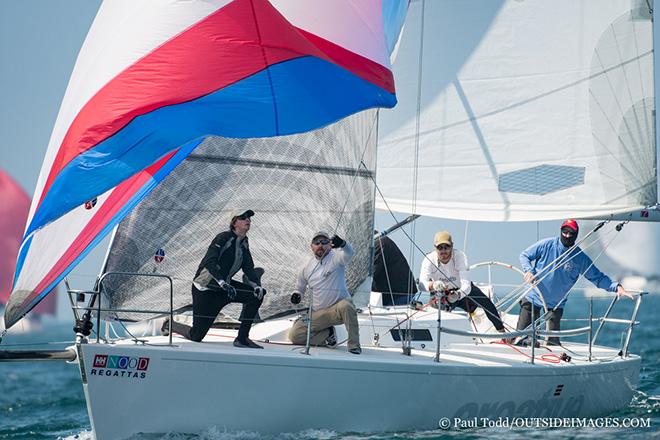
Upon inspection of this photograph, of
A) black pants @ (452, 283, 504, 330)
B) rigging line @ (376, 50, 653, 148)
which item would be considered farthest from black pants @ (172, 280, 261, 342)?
rigging line @ (376, 50, 653, 148)

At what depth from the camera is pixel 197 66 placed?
26.9ft

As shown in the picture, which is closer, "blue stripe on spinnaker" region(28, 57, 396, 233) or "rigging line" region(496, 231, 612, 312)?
"blue stripe on spinnaker" region(28, 57, 396, 233)

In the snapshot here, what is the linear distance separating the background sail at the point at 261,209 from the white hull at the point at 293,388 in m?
0.64

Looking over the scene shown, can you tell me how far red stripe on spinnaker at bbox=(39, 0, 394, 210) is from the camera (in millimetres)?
8016

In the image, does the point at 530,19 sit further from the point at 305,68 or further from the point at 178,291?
the point at 178,291

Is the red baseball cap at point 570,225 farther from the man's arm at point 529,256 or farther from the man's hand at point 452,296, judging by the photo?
the man's hand at point 452,296

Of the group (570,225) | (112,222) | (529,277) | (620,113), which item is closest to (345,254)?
(112,222)

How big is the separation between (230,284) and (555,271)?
3.91m

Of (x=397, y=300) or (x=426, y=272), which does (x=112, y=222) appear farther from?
(x=397, y=300)

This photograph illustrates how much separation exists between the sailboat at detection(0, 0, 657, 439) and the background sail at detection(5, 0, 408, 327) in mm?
18

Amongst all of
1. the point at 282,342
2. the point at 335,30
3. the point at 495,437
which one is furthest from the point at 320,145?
the point at 495,437

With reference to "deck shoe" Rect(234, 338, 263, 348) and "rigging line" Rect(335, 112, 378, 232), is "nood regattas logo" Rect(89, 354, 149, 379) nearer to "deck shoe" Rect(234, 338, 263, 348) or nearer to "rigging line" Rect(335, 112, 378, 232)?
"deck shoe" Rect(234, 338, 263, 348)

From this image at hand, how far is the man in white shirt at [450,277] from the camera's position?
33.8ft

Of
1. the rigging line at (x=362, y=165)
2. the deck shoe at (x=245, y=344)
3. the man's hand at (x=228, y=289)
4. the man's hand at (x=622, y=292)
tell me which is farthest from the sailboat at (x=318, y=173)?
the man's hand at (x=622, y=292)
